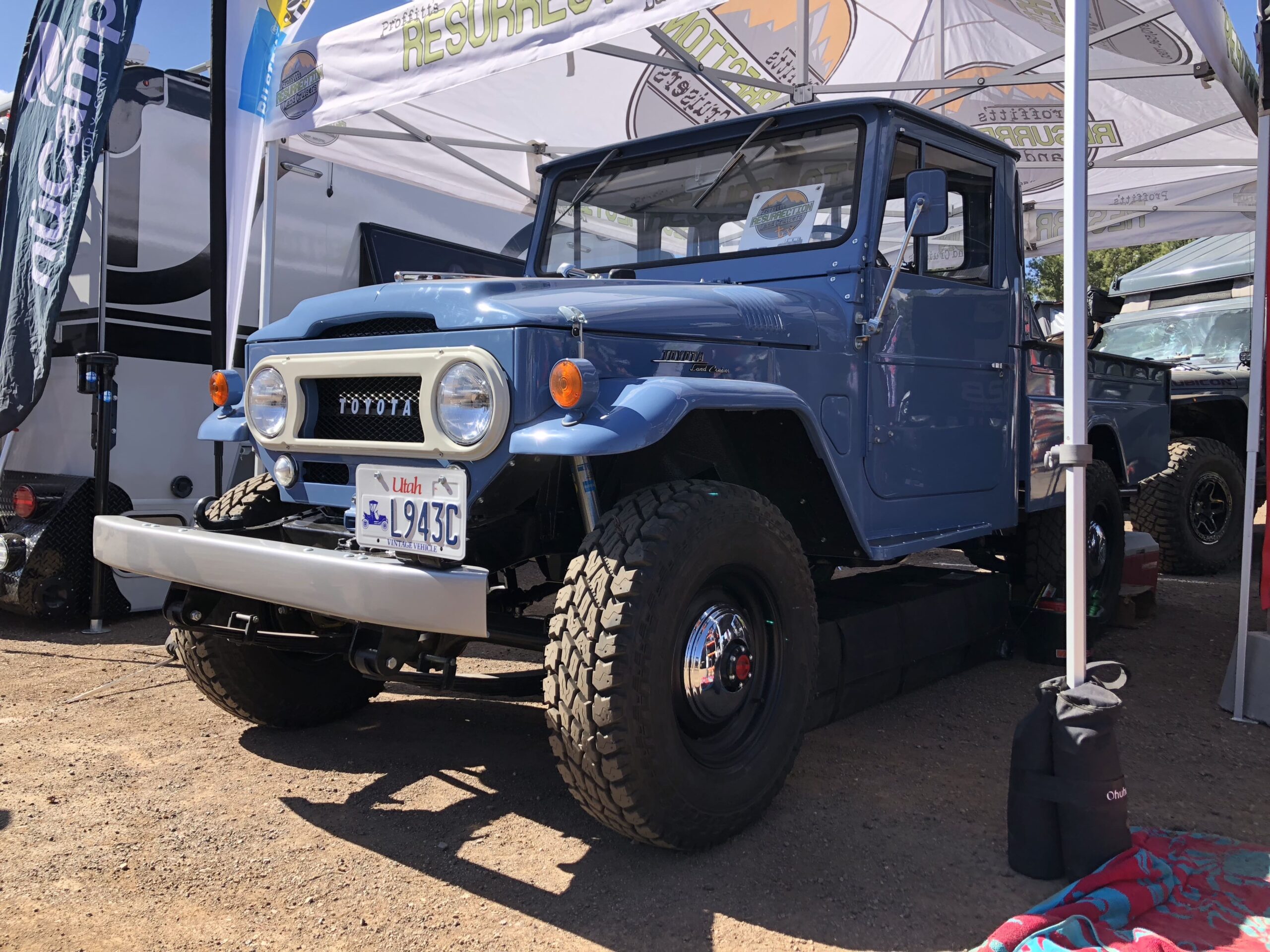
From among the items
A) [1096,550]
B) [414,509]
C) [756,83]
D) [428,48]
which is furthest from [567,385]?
[756,83]

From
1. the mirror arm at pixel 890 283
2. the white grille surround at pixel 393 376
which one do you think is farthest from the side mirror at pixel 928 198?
the white grille surround at pixel 393 376

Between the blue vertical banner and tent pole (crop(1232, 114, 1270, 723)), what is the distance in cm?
522

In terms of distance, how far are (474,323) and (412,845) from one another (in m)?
1.46

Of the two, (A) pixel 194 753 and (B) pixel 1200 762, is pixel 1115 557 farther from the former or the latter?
(A) pixel 194 753

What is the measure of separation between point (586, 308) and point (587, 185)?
5.65ft

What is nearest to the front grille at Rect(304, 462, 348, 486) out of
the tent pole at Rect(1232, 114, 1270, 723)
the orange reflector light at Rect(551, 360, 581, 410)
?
the orange reflector light at Rect(551, 360, 581, 410)

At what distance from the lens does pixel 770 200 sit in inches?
147

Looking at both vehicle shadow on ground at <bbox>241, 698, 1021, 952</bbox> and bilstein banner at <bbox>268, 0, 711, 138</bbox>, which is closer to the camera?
vehicle shadow on ground at <bbox>241, 698, 1021, 952</bbox>

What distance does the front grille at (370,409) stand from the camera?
9.12 ft

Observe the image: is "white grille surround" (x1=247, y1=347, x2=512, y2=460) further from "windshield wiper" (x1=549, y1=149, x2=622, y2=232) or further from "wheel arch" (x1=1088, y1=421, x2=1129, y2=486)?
"wheel arch" (x1=1088, y1=421, x2=1129, y2=486)

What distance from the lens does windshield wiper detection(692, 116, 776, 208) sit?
377 cm

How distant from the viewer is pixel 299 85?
16.9ft

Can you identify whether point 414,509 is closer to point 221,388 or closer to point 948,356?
point 221,388

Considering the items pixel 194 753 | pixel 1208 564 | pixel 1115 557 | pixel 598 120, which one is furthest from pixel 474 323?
pixel 1208 564
